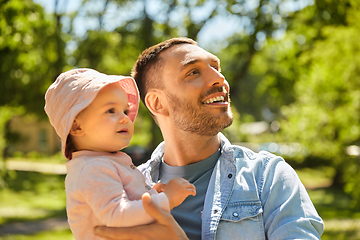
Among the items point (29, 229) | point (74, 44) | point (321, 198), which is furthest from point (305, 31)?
point (29, 229)

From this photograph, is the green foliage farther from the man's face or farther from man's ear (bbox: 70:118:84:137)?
man's ear (bbox: 70:118:84:137)

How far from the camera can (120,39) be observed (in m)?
14.0

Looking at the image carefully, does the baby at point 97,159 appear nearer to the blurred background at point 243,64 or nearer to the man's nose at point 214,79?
the man's nose at point 214,79

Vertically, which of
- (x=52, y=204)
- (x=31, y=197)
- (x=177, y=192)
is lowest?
(x=31, y=197)

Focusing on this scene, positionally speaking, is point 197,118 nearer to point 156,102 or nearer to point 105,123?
point 156,102

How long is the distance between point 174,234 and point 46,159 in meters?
30.4

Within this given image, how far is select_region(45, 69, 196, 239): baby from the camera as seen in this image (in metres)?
1.61

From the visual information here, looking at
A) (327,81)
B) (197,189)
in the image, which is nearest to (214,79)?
(197,189)

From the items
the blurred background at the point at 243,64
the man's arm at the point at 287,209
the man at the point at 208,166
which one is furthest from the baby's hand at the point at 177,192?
the blurred background at the point at 243,64

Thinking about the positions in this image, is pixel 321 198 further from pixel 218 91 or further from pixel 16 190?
pixel 218 91

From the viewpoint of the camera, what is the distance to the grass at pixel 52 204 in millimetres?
9812

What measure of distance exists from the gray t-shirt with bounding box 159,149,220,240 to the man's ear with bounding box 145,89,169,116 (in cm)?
39

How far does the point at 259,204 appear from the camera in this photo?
1947mm

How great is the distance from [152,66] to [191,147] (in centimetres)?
68
